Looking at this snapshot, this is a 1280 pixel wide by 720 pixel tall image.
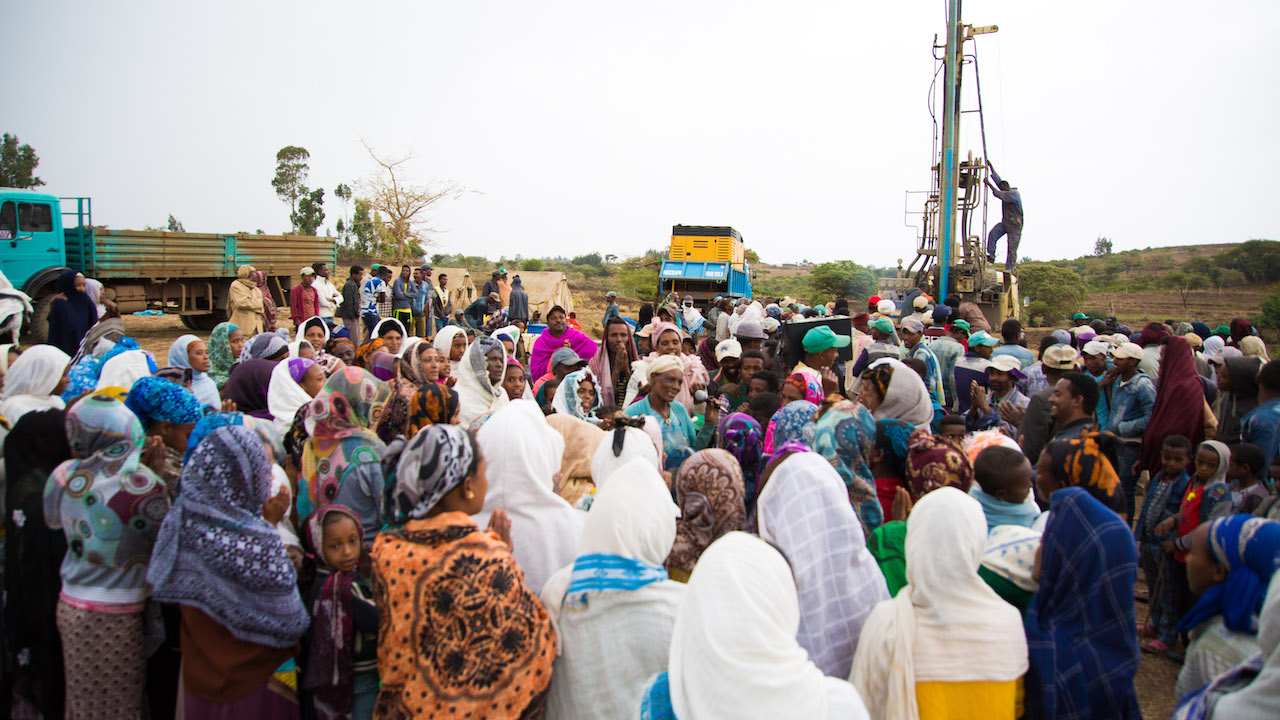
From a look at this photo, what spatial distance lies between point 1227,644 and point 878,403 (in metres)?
1.73

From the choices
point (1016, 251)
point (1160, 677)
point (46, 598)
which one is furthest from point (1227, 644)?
point (1016, 251)

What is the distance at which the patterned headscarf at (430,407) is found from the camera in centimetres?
348

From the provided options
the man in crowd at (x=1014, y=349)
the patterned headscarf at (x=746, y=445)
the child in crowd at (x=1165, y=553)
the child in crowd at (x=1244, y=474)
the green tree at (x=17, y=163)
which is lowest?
the child in crowd at (x=1165, y=553)

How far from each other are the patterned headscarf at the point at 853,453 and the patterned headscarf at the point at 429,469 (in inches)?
67.6

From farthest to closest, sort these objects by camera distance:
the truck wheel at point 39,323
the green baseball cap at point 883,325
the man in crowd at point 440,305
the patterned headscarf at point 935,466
A: the man in crowd at point 440,305 → the truck wheel at point 39,323 → the green baseball cap at point 883,325 → the patterned headscarf at point 935,466

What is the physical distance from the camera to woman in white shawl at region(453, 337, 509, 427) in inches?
201

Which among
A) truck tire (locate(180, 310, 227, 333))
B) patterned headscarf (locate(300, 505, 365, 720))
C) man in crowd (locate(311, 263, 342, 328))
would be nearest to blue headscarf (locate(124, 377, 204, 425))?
patterned headscarf (locate(300, 505, 365, 720))

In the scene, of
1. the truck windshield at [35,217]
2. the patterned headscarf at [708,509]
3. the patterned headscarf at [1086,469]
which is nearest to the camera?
the patterned headscarf at [708,509]

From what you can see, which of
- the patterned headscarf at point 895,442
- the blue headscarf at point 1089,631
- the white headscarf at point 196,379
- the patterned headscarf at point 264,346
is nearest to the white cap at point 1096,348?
the patterned headscarf at point 895,442

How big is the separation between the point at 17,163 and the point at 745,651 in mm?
49492

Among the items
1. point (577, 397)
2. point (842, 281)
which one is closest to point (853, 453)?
point (577, 397)

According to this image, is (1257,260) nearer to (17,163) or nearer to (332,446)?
(332,446)

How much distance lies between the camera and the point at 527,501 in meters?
2.80

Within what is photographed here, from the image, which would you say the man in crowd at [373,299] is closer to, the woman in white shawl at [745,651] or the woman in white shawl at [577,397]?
the woman in white shawl at [577,397]
